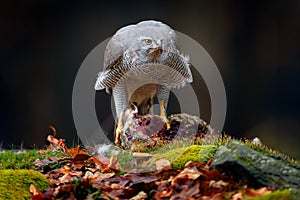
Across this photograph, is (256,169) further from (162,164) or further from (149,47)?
(149,47)

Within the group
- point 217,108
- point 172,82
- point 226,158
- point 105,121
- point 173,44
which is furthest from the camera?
point 105,121

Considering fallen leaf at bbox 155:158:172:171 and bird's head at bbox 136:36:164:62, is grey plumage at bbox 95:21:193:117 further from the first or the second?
fallen leaf at bbox 155:158:172:171

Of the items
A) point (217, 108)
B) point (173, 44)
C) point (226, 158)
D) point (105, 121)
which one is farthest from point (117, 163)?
point (105, 121)

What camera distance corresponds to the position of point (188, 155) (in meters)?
1.99

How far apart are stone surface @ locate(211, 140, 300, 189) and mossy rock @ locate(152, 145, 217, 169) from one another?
1.01ft

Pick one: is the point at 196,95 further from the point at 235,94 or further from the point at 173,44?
the point at 173,44

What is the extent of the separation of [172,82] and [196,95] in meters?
1.26

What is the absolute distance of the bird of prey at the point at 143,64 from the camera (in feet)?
8.77

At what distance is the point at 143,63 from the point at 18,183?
1.19 meters

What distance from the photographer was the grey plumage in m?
2.67

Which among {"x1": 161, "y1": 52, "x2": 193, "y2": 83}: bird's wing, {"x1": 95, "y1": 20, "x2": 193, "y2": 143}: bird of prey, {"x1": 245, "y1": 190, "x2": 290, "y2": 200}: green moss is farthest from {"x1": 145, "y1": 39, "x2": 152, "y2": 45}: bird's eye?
{"x1": 245, "y1": 190, "x2": 290, "y2": 200}: green moss

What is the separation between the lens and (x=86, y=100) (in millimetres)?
4156

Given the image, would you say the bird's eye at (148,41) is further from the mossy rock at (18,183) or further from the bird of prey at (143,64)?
the mossy rock at (18,183)

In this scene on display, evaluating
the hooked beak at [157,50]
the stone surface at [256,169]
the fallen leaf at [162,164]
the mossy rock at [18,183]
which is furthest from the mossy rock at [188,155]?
the hooked beak at [157,50]
